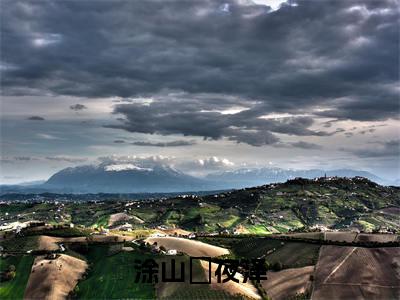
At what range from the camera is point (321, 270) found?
190500mm

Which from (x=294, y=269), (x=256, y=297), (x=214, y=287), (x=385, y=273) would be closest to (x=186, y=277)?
(x=214, y=287)

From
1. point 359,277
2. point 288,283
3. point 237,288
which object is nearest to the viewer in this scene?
point 237,288

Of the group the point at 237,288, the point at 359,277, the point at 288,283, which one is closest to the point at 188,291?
the point at 237,288

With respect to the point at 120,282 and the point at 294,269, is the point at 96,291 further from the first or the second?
the point at 294,269

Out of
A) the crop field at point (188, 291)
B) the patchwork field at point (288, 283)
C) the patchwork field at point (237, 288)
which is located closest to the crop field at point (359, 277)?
the patchwork field at point (288, 283)

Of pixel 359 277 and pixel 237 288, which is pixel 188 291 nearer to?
pixel 237 288

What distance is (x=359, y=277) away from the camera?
178 metres

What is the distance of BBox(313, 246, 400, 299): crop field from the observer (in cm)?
16800

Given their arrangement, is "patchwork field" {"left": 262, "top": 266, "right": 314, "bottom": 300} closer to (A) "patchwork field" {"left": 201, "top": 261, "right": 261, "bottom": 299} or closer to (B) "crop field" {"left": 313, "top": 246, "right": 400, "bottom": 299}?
(B) "crop field" {"left": 313, "top": 246, "right": 400, "bottom": 299}

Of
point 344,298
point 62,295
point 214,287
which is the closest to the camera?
point 344,298

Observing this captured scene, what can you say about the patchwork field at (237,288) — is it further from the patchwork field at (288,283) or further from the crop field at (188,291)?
the patchwork field at (288,283)

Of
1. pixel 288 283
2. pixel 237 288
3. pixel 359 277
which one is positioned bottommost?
pixel 288 283

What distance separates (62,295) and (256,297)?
77673 millimetres

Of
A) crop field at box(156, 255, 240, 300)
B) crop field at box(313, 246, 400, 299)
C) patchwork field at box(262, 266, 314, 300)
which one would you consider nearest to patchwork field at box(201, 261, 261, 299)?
crop field at box(156, 255, 240, 300)
